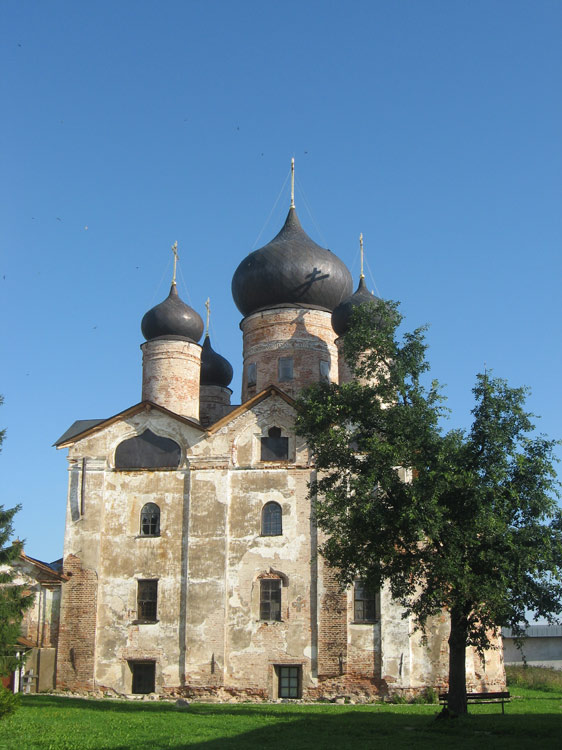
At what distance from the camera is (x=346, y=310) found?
28.3 meters

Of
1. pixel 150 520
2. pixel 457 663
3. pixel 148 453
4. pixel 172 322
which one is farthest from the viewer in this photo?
pixel 172 322

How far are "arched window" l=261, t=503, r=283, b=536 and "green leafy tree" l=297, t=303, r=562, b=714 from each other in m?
6.88

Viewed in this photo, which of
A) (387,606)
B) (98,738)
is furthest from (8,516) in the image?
(387,606)

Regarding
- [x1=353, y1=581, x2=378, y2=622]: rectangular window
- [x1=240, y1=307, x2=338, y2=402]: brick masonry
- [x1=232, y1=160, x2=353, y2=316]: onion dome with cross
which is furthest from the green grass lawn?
[x1=232, y1=160, x2=353, y2=316]: onion dome with cross

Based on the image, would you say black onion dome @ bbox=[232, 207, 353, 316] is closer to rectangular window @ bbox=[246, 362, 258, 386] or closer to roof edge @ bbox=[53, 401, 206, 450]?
rectangular window @ bbox=[246, 362, 258, 386]

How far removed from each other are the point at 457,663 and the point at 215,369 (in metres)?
19.2

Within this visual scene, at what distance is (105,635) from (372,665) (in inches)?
282

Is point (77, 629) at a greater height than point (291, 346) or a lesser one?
lesser

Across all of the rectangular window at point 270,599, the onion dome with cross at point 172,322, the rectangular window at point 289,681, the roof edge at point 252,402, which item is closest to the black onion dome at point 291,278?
the onion dome with cross at point 172,322

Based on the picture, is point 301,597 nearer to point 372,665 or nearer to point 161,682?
point 372,665

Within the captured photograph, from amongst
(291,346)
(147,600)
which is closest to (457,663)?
(147,600)

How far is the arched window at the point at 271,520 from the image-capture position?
2509 cm

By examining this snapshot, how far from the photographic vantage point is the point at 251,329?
30391mm

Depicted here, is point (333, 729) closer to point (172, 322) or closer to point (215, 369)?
point (172, 322)
